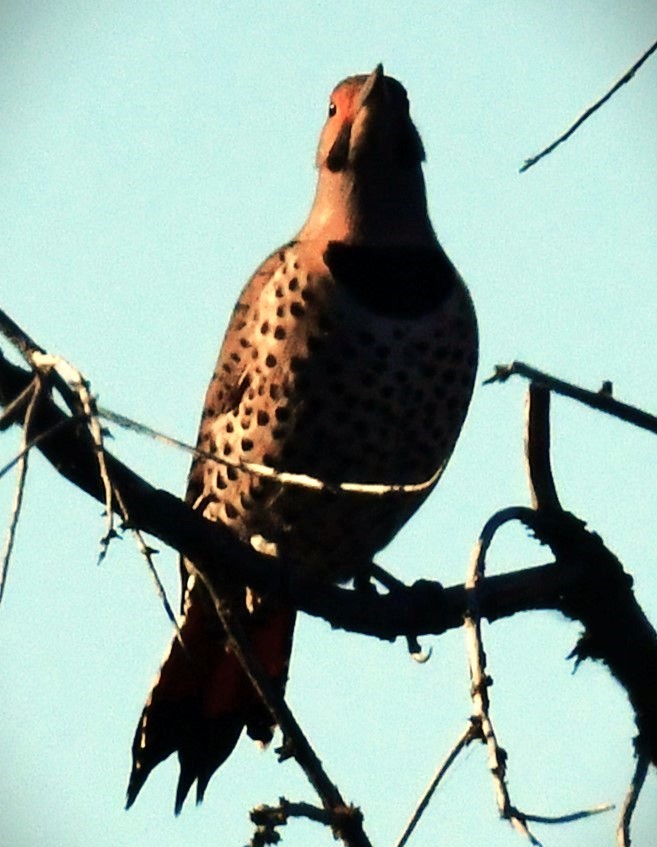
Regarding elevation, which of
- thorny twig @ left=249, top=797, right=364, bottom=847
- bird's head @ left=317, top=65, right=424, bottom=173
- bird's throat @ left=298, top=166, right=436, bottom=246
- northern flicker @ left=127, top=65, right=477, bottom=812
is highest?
bird's head @ left=317, top=65, right=424, bottom=173

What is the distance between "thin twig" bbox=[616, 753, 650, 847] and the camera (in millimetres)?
3227

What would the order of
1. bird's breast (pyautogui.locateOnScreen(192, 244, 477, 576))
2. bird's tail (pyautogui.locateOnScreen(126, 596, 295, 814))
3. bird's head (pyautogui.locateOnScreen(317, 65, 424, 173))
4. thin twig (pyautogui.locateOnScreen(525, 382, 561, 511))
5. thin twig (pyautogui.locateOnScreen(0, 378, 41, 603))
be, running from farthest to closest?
1. bird's head (pyautogui.locateOnScreen(317, 65, 424, 173))
2. bird's tail (pyautogui.locateOnScreen(126, 596, 295, 814))
3. bird's breast (pyautogui.locateOnScreen(192, 244, 477, 576))
4. thin twig (pyautogui.locateOnScreen(525, 382, 561, 511))
5. thin twig (pyautogui.locateOnScreen(0, 378, 41, 603))

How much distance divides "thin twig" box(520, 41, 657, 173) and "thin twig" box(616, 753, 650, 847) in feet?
3.87

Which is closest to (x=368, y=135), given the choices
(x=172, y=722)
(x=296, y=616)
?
(x=296, y=616)

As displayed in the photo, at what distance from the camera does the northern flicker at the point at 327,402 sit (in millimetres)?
4820

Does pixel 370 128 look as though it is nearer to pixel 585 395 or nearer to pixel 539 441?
pixel 539 441

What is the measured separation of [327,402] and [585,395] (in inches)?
70.5

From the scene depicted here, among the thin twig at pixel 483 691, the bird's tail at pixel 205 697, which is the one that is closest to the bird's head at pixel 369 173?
the bird's tail at pixel 205 697

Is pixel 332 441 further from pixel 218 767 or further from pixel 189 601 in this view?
pixel 218 767

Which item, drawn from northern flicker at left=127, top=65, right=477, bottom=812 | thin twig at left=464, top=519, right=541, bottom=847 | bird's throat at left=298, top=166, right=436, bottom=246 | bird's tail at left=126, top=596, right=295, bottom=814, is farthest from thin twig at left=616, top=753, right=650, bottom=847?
bird's throat at left=298, top=166, right=436, bottom=246

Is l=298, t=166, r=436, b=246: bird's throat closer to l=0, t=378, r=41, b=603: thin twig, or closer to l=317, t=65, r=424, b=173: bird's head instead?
l=317, t=65, r=424, b=173: bird's head

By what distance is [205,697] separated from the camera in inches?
201

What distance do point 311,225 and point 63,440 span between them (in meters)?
2.44

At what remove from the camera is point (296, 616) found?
17.0ft
